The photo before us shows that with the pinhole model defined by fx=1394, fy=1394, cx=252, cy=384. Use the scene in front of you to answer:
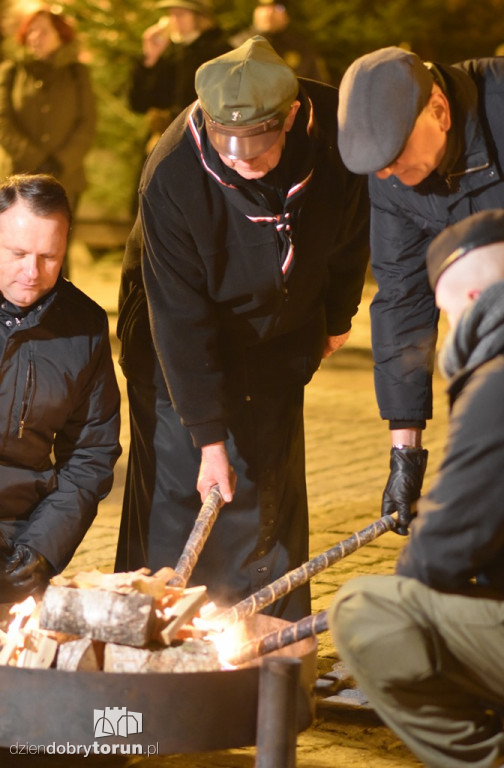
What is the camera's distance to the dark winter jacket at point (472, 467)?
3.04 meters

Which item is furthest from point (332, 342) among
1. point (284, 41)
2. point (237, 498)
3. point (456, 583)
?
point (284, 41)

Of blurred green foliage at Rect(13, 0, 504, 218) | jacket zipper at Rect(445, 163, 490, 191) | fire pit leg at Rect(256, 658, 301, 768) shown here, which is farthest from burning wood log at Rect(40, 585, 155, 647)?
blurred green foliage at Rect(13, 0, 504, 218)

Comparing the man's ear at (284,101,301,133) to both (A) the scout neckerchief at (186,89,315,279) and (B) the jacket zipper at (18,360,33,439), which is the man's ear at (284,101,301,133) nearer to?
(A) the scout neckerchief at (186,89,315,279)

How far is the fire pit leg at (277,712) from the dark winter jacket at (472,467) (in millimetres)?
428

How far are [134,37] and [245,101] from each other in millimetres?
11351

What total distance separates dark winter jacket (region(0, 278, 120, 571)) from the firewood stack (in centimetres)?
76

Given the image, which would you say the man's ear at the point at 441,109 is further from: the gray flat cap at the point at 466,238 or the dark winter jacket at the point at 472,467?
the dark winter jacket at the point at 472,467

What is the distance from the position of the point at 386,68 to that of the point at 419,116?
16 centimetres

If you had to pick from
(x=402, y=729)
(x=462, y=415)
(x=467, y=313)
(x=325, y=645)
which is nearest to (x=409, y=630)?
(x=402, y=729)

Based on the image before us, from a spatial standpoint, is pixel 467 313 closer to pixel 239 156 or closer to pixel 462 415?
pixel 462 415

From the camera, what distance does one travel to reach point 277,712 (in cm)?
330

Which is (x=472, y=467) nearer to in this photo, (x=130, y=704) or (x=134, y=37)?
(x=130, y=704)

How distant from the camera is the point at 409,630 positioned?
325cm

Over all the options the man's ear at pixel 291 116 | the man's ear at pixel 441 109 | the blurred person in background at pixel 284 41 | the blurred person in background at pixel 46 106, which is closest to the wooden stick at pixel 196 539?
the man's ear at pixel 291 116
